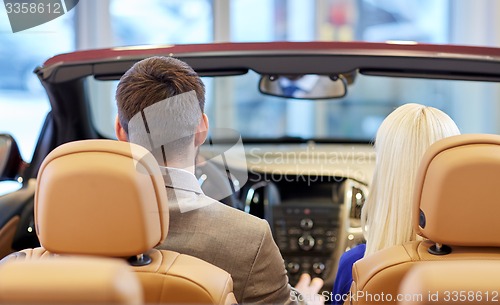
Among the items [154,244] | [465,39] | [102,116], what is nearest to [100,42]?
[102,116]

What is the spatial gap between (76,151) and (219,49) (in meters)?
1.18

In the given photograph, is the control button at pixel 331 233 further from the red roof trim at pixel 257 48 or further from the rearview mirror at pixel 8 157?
the rearview mirror at pixel 8 157

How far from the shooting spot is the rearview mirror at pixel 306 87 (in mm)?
3621

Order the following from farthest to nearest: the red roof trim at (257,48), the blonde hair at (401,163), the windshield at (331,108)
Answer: the windshield at (331,108), the red roof trim at (257,48), the blonde hair at (401,163)

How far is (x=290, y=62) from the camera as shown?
2.96m

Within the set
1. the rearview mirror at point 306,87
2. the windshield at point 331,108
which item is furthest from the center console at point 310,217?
the windshield at point 331,108

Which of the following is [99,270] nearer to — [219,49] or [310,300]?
[310,300]

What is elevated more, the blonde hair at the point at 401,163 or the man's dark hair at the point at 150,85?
the man's dark hair at the point at 150,85

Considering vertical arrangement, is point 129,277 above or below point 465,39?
above

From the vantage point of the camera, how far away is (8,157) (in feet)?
10.9

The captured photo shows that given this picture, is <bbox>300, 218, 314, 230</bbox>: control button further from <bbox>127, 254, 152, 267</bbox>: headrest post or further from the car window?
the car window

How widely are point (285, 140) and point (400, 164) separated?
91.8 inches

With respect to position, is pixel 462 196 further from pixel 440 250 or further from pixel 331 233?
pixel 331 233

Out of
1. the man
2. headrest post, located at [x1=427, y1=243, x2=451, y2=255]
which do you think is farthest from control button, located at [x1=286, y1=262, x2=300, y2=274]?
headrest post, located at [x1=427, y1=243, x2=451, y2=255]
